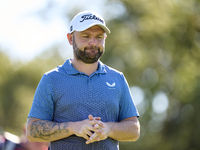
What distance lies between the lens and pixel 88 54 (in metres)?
4.59

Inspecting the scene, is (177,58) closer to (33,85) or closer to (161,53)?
(161,53)

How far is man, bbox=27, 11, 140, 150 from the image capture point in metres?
4.26

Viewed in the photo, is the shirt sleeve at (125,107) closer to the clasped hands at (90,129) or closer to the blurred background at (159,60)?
the clasped hands at (90,129)

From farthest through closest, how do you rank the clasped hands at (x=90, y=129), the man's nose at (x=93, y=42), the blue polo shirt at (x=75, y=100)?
the man's nose at (x=93, y=42)
the blue polo shirt at (x=75, y=100)
the clasped hands at (x=90, y=129)

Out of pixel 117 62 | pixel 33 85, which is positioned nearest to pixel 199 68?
pixel 117 62

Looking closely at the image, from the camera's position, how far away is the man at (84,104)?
4258mm

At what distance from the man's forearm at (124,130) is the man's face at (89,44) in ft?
2.63

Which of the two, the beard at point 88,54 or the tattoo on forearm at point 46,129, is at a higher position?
the beard at point 88,54

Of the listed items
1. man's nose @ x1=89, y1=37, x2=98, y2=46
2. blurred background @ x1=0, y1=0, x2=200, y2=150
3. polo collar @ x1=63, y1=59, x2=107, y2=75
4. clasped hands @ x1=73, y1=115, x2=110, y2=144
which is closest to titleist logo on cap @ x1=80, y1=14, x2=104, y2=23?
man's nose @ x1=89, y1=37, x2=98, y2=46

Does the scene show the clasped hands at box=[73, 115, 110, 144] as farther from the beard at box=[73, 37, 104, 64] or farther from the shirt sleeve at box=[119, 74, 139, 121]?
the beard at box=[73, 37, 104, 64]

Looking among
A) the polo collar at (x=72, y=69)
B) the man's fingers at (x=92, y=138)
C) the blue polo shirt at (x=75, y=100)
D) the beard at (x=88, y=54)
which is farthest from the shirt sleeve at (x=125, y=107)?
the man's fingers at (x=92, y=138)

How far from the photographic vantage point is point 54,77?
4.48 m

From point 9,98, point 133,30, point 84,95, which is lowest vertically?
point 84,95

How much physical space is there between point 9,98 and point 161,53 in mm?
14754
